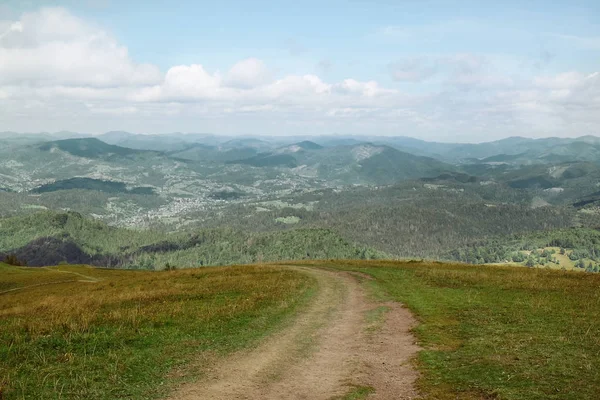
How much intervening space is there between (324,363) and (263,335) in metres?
5.74

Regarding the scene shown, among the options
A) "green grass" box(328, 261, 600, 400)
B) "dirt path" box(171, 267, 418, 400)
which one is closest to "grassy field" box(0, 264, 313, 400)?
"dirt path" box(171, 267, 418, 400)

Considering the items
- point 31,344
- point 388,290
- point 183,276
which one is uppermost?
point 31,344

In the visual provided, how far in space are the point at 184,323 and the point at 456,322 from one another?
18.7 m

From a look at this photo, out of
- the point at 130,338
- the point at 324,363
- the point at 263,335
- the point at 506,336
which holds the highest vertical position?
the point at 506,336

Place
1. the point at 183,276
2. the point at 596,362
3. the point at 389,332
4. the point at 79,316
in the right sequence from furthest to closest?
the point at 183,276 < the point at 79,316 < the point at 389,332 < the point at 596,362

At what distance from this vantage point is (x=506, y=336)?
22531mm

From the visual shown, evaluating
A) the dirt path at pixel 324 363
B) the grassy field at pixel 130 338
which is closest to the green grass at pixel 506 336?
the dirt path at pixel 324 363

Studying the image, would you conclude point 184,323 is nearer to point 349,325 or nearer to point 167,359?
point 167,359

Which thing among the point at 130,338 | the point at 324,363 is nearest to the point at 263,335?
the point at 324,363

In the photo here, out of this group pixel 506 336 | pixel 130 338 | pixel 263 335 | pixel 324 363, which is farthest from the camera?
pixel 263 335

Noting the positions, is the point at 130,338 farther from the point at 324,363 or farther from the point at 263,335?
the point at 324,363

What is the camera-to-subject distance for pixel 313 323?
27.2 m

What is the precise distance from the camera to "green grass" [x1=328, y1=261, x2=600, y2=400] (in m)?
15.4

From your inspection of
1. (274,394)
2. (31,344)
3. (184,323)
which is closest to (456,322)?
(274,394)
